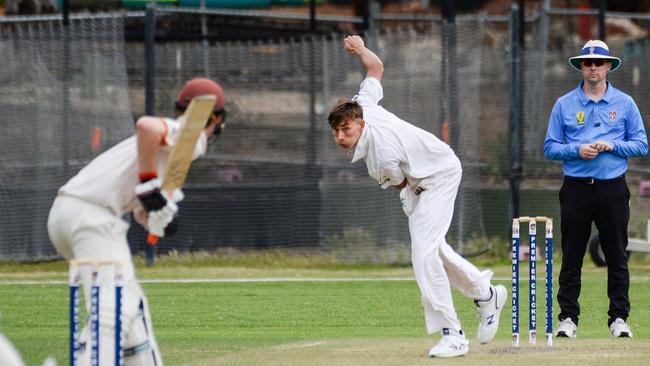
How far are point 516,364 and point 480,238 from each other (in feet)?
33.6

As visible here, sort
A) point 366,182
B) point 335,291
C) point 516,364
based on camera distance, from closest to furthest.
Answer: point 516,364
point 335,291
point 366,182

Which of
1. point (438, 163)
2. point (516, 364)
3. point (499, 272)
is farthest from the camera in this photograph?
point (499, 272)

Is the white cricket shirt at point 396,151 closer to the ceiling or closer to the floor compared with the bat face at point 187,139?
closer to the floor

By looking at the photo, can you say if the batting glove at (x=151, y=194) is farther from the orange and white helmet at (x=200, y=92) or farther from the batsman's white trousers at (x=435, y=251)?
the batsman's white trousers at (x=435, y=251)

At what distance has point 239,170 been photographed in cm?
1902

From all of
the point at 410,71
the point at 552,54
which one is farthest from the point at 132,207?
the point at 552,54

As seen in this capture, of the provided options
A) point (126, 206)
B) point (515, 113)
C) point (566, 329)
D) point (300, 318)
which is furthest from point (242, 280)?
point (126, 206)

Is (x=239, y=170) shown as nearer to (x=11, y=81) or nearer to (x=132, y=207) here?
(x=11, y=81)

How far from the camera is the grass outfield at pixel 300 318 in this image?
31.3 ft

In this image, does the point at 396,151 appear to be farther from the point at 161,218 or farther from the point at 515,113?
the point at 515,113

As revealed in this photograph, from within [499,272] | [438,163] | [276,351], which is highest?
[438,163]

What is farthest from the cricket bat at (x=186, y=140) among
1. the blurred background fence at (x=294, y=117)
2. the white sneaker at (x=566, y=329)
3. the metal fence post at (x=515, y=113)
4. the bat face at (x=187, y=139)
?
the metal fence post at (x=515, y=113)

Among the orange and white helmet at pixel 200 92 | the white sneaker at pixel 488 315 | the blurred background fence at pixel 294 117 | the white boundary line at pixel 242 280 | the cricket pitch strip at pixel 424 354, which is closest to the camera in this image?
the orange and white helmet at pixel 200 92

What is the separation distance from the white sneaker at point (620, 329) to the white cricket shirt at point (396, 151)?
216 centimetres
